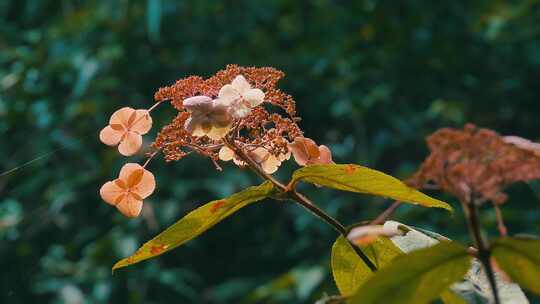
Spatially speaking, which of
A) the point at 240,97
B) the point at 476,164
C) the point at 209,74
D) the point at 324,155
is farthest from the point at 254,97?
the point at 209,74

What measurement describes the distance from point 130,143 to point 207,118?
0.14m

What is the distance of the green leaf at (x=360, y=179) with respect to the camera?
1.86ft

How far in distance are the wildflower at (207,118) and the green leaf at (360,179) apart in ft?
0.20

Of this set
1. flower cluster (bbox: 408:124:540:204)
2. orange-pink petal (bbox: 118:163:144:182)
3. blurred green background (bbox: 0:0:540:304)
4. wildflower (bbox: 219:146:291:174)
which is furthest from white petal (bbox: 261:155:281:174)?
blurred green background (bbox: 0:0:540:304)

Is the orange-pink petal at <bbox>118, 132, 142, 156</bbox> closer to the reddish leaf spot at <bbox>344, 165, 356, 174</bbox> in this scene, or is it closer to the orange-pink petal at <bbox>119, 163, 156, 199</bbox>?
the orange-pink petal at <bbox>119, 163, 156, 199</bbox>

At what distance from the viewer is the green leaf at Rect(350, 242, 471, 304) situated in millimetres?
408

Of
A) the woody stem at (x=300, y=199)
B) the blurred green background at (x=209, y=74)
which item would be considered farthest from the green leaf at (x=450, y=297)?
the blurred green background at (x=209, y=74)

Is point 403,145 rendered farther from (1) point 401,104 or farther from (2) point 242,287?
(2) point 242,287

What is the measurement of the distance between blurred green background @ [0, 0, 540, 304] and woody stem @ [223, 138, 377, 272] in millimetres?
2006

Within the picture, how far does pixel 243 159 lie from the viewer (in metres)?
0.61

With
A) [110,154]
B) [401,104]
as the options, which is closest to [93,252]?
[110,154]

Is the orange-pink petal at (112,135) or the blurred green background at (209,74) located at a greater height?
the orange-pink petal at (112,135)

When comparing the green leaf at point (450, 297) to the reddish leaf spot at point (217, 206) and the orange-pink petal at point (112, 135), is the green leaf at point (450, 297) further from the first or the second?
the orange-pink petal at point (112, 135)

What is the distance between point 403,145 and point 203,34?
3.24 ft
